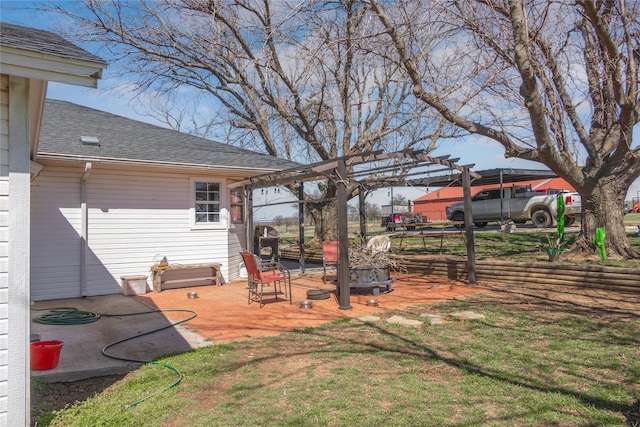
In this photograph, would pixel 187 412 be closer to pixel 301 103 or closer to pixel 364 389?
pixel 364 389

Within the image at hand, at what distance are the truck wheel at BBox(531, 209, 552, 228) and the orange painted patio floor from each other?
9.10 m

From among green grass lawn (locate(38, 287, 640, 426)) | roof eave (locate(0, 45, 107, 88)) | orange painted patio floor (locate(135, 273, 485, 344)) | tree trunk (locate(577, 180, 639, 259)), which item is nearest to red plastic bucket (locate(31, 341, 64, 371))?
green grass lawn (locate(38, 287, 640, 426))

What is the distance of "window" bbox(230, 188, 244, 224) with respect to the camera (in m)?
10.3

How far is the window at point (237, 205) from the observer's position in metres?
10.3

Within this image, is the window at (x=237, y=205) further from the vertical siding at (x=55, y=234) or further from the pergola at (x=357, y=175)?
the vertical siding at (x=55, y=234)

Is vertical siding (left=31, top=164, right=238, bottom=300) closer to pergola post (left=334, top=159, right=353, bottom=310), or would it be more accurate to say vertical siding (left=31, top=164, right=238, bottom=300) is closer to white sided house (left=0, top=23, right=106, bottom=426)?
pergola post (left=334, top=159, right=353, bottom=310)

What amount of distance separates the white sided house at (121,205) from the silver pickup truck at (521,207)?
410 inches

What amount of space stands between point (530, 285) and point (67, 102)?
12.2m

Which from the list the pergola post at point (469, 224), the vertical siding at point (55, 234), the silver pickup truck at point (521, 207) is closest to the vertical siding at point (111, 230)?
the vertical siding at point (55, 234)

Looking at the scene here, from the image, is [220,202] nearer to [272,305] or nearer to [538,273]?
[272,305]

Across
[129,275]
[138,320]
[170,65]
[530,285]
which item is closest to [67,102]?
[170,65]

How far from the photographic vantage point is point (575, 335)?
4.71m

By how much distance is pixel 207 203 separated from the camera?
382 inches

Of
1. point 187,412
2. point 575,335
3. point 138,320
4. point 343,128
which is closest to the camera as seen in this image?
point 187,412
